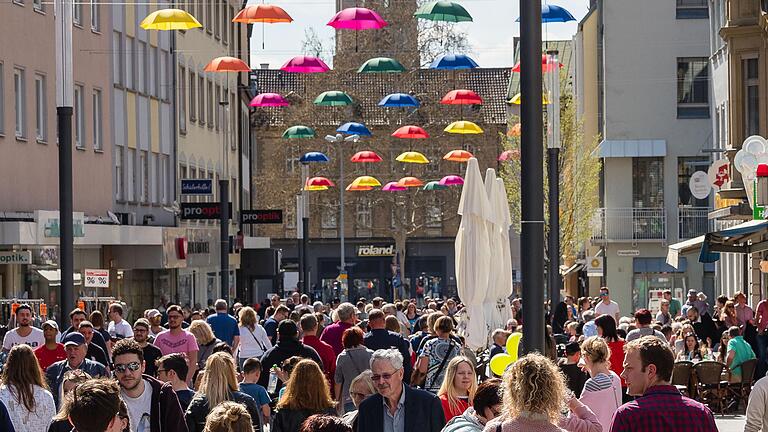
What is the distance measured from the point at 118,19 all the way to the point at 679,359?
2214 centimetres

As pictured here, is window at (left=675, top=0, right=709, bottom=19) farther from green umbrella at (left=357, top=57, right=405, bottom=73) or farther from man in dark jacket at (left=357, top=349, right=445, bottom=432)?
man in dark jacket at (left=357, top=349, right=445, bottom=432)

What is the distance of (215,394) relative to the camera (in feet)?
36.3

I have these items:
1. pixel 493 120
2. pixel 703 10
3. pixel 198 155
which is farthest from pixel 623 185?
pixel 493 120

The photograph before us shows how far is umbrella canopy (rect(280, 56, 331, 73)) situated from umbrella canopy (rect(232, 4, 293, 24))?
239 inches

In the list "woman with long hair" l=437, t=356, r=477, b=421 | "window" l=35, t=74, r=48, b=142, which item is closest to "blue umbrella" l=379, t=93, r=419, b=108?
"window" l=35, t=74, r=48, b=142

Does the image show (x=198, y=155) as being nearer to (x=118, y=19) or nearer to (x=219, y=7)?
(x=219, y=7)

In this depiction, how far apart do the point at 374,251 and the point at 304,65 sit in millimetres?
60009

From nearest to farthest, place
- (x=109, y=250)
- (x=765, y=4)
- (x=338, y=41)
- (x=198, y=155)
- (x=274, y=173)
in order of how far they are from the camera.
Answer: (x=765, y=4), (x=109, y=250), (x=198, y=155), (x=338, y=41), (x=274, y=173)

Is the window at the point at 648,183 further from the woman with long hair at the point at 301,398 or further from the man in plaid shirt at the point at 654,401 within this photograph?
the man in plaid shirt at the point at 654,401

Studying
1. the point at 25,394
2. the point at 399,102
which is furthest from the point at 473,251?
the point at 399,102

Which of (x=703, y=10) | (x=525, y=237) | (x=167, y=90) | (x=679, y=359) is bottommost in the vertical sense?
(x=679, y=359)

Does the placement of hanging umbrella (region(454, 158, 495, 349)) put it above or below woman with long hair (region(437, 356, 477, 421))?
above

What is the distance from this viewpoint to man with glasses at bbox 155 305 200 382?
679 inches

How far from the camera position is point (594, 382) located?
11.6 metres
